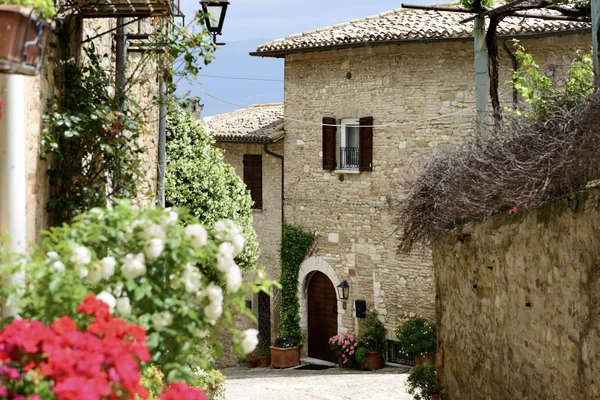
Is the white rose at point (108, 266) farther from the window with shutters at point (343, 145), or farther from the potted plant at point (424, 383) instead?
the window with shutters at point (343, 145)

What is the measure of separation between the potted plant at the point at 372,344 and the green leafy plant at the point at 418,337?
3.96 feet

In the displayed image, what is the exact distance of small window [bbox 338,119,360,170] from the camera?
61.1ft

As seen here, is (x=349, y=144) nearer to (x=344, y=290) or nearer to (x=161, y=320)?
(x=344, y=290)

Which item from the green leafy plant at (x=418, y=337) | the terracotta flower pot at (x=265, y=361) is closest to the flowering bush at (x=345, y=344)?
the green leafy plant at (x=418, y=337)

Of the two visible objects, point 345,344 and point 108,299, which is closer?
point 108,299

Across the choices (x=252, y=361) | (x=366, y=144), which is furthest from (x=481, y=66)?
(x=252, y=361)

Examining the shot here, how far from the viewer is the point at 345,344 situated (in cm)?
1823

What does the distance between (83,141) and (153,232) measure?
9.57 feet

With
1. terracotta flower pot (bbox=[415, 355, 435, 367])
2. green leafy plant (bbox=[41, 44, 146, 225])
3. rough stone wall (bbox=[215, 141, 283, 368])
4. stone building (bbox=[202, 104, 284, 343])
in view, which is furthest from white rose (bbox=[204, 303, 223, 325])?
rough stone wall (bbox=[215, 141, 283, 368])

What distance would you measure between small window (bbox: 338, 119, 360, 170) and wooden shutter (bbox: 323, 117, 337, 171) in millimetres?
177

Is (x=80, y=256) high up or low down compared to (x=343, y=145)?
down

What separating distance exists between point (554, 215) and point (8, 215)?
3.81 m

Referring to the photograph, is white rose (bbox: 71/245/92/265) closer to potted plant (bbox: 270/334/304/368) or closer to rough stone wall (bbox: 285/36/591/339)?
rough stone wall (bbox: 285/36/591/339)

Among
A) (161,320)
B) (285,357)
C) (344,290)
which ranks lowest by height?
(285,357)
